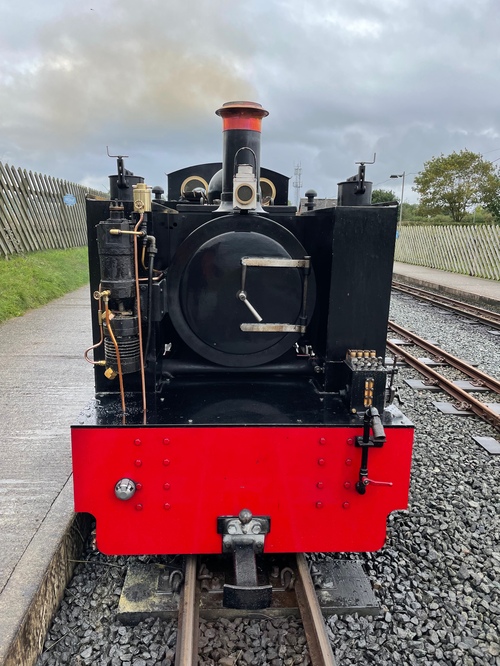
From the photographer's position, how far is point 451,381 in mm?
6039

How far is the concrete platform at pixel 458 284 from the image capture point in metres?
12.6

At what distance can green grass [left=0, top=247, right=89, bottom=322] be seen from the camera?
344 inches

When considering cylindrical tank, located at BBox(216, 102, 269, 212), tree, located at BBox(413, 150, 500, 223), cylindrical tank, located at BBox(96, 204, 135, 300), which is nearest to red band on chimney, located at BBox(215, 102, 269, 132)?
cylindrical tank, located at BBox(216, 102, 269, 212)

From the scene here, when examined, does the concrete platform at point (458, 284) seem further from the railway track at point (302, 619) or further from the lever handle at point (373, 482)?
the railway track at point (302, 619)

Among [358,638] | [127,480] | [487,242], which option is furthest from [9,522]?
[487,242]

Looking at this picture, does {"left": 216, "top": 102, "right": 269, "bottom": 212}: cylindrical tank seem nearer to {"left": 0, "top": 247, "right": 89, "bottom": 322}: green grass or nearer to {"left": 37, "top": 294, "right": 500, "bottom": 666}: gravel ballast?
{"left": 37, "top": 294, "right": 500, "bottom": 666}: gravel ballast

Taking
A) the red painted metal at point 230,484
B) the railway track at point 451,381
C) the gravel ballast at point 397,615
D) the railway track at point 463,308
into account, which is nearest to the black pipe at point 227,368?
the red painted metal at point 230,484

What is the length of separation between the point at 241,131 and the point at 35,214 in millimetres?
12541

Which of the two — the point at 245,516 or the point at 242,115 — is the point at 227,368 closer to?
the point at 245,516

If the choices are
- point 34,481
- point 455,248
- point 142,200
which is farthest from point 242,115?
point 455,248

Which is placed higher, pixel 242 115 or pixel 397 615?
pixel 242 115

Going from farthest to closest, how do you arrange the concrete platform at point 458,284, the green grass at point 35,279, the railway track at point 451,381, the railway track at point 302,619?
the concrete platform at point 458,284, the green grass at point 35,279, the railway track at point 451,381, the railway track at point 302,619

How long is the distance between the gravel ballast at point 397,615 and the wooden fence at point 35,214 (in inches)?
421

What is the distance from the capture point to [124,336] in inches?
97.3
